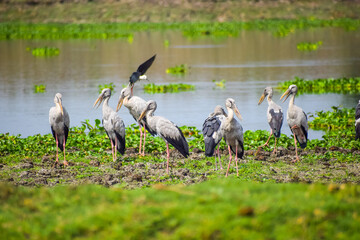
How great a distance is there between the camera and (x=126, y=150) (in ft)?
43.0

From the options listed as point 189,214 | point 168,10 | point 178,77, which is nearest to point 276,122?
point 189,214

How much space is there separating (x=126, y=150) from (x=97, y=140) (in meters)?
0.82

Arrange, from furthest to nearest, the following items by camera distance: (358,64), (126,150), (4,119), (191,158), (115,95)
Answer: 1. (358,64)
2. (115,95)
3. (4,119)
4. (126,150)
5. (191,158)

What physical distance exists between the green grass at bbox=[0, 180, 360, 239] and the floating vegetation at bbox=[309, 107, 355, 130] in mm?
8473

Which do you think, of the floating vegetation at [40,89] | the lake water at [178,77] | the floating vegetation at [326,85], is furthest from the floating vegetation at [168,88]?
the floating vegetation at [40,89]

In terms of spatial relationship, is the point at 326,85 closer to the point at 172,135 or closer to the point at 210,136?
the point at 172,135

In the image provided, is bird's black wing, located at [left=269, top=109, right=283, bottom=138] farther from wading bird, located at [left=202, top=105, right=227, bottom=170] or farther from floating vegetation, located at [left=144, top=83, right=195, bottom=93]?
floating vegetation, located at [left=144, top=83, right=195, bottom=93]

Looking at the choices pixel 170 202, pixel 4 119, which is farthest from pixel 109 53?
pixel 170 202

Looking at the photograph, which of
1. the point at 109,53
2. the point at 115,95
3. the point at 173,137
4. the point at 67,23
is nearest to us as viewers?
the point at 173,137

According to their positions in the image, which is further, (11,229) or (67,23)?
(67,23)

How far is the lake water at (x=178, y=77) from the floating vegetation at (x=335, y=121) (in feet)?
1.57

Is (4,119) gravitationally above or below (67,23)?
below

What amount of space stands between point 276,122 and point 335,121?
3.28m

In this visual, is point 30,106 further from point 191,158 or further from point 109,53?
point 109,53
